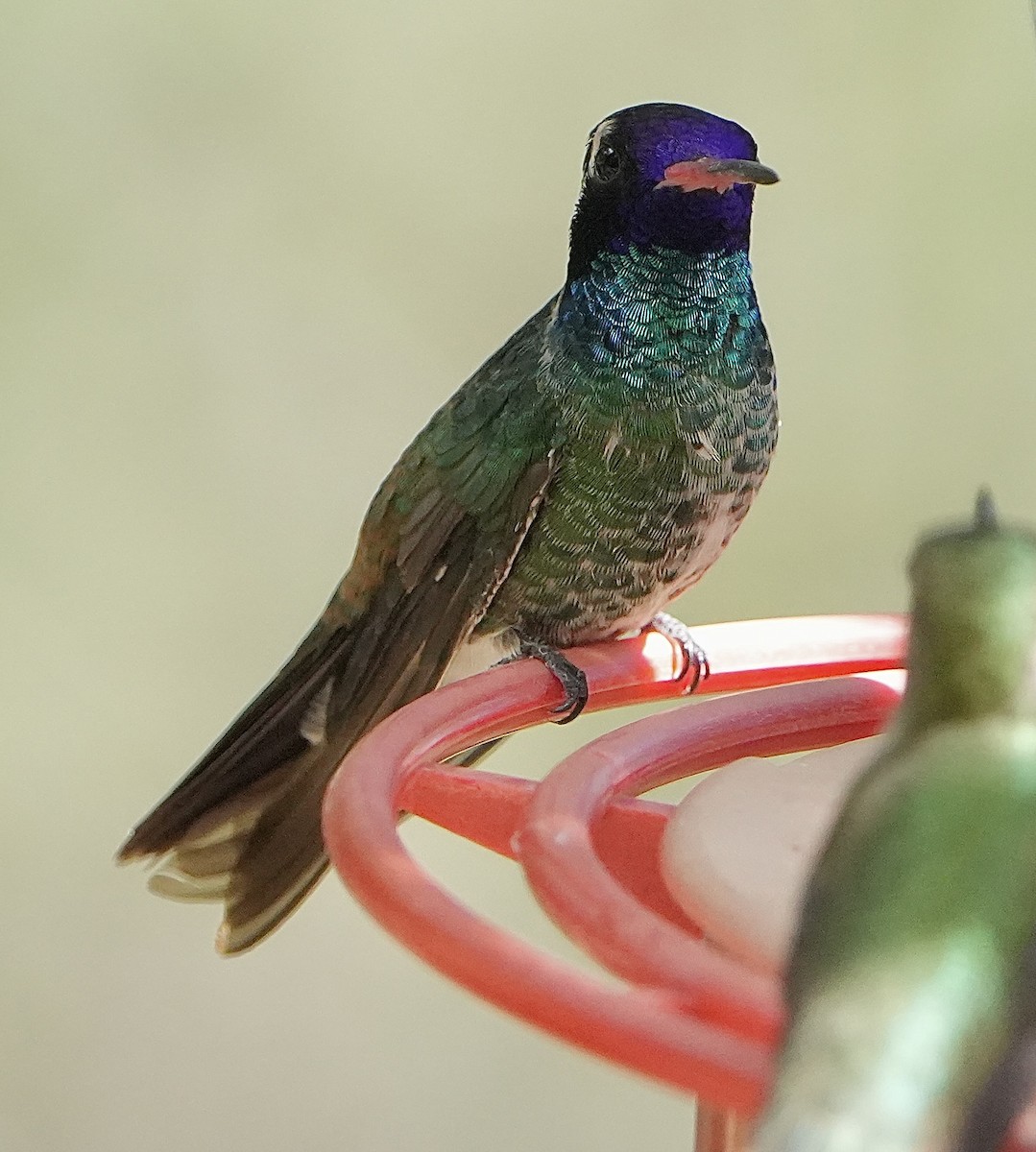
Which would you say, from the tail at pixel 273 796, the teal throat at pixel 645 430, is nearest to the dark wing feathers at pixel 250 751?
the tail at pixel 273 796

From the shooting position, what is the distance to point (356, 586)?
182cm

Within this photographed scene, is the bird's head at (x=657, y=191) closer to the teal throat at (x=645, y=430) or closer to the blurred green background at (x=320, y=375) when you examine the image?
the teal throat at (x=645, y=430)

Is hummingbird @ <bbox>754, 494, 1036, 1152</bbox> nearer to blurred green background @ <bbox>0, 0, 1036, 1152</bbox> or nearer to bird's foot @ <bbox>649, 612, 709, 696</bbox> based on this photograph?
bird's foot @ <bbox>649, 612, 709, 696</bbox>

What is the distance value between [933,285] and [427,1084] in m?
1.86

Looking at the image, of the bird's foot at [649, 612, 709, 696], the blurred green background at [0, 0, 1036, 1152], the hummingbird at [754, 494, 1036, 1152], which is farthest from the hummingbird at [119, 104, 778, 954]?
the blurred green background at [0, 0, 1036, 1152]

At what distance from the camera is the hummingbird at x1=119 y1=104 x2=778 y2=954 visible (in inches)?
67.6

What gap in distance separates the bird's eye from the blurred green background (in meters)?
1.30

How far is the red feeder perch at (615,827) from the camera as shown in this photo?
0.53 metres

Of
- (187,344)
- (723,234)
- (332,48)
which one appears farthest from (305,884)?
(332,48)

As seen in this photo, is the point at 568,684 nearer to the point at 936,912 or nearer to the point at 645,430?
the point at 645,430

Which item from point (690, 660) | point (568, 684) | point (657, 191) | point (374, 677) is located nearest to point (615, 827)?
point (568, 684)

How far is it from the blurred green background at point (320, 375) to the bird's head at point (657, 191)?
49.9 inches

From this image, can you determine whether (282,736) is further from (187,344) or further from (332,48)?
(332,48)

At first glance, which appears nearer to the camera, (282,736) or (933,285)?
(282,736)
